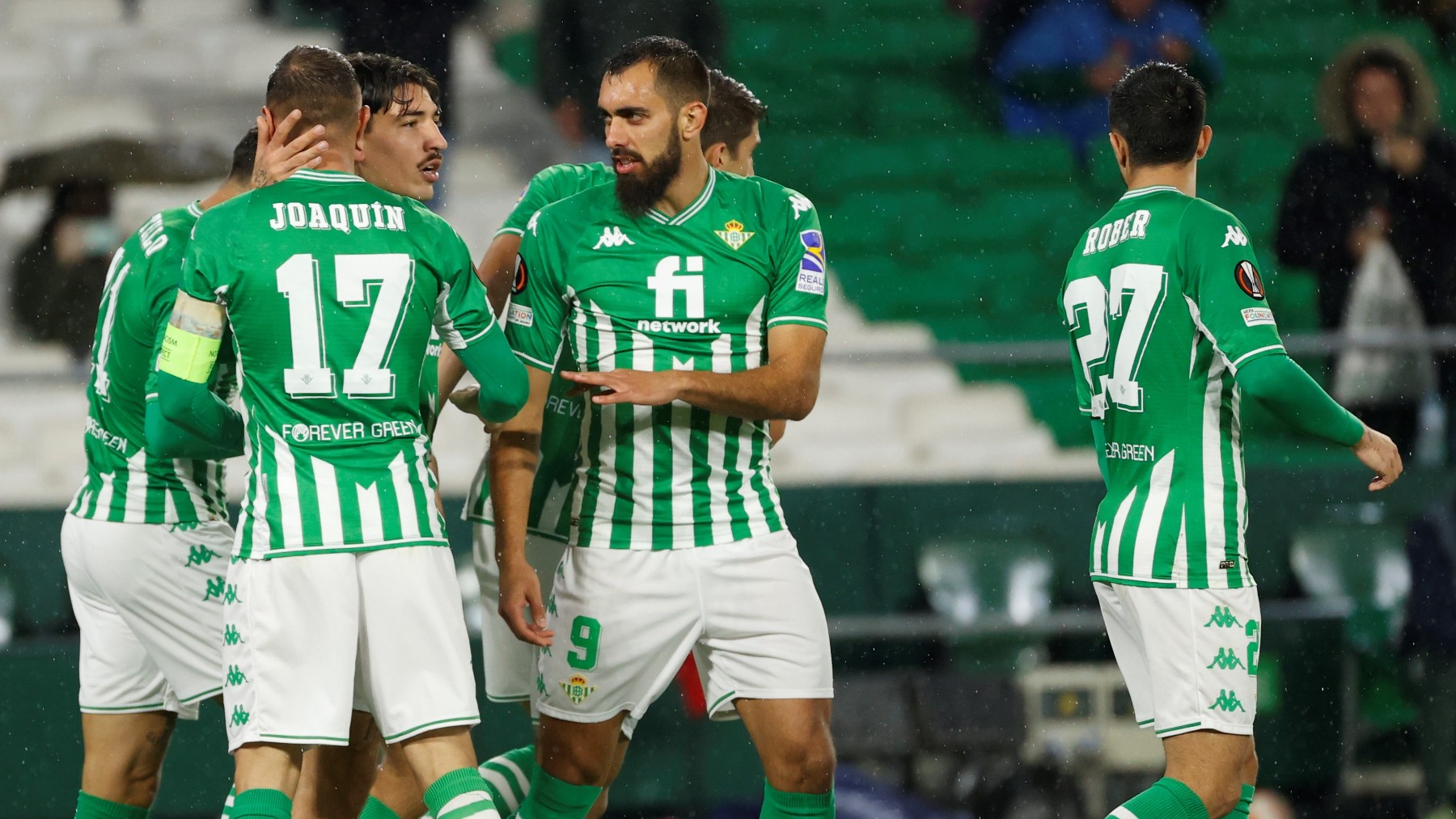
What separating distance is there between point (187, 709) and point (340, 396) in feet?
→ 3.79

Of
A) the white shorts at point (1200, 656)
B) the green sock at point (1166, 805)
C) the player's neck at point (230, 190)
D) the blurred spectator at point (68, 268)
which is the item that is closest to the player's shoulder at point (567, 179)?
the player's neck at point (230, 190)

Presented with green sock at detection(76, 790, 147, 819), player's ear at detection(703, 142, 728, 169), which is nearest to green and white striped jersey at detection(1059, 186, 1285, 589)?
player's ear at detection(703, 142, 728, 169)

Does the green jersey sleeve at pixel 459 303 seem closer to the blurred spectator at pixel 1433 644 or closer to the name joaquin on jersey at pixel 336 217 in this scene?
the name joaquin on jersey at pixel 336 217

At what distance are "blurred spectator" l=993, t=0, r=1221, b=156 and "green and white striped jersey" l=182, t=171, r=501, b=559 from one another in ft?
13.2

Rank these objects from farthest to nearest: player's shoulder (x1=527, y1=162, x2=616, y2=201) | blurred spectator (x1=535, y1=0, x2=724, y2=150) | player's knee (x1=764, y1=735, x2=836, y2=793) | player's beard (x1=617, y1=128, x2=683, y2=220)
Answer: blurred spectator (x1=535, y1=0, x2=724, y2=150) → player's shoulder (x1=527, y1=162, x2=616, y2=201) → player's beard (x1=617, y1=128, x2=683, y2=220) → player's knee (x1=764, y1=735, x2=836, y2=793)

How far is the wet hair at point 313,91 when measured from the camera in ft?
9.50

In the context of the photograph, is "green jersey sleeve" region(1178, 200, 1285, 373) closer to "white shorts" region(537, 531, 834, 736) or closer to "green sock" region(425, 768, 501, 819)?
"white shorts" region(537, 531, 834, 736)

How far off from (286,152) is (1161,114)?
167 cm

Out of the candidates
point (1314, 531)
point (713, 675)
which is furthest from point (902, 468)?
point (713, 675)

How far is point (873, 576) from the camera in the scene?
17.7 feet

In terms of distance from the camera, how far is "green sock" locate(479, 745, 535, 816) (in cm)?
379

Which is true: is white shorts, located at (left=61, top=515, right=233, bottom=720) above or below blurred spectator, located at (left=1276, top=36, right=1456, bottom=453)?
below

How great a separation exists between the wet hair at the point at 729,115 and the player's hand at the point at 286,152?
1.20 metres

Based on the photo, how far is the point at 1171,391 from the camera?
124 inches
